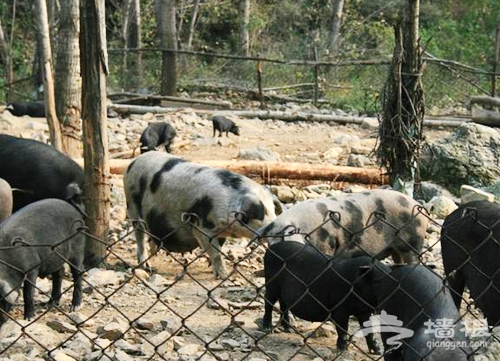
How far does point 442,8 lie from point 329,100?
1281 centimetres

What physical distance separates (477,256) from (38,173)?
5.08 m

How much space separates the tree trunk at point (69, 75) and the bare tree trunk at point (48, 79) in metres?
0.63

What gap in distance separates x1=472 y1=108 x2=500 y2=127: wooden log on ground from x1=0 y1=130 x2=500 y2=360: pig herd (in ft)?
32.2

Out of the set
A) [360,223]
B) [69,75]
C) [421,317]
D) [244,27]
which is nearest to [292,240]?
[360,223]

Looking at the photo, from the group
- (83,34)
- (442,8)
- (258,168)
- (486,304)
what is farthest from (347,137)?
(442,8)

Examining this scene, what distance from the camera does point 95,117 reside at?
7.48 m

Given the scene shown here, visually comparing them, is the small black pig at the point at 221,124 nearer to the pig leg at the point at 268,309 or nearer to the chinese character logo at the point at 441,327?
the pig leg at the point at 268,309

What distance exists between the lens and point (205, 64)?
25297 millimetres

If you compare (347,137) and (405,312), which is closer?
(405,312)

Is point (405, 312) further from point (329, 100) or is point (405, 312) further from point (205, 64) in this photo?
point (205, 64)

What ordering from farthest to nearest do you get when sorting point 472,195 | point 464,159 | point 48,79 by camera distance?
point 464,159, point 48,79, point 472,195

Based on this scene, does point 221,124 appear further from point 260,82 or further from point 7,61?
point 7,61

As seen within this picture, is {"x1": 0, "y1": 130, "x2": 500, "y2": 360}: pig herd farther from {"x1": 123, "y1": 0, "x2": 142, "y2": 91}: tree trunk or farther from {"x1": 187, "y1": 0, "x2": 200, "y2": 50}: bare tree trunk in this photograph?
{"x1": 187, "y1": 0, "x2": 200, "y2": 50}: bare tree trunk

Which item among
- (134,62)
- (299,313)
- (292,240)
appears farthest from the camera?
(134,62)
